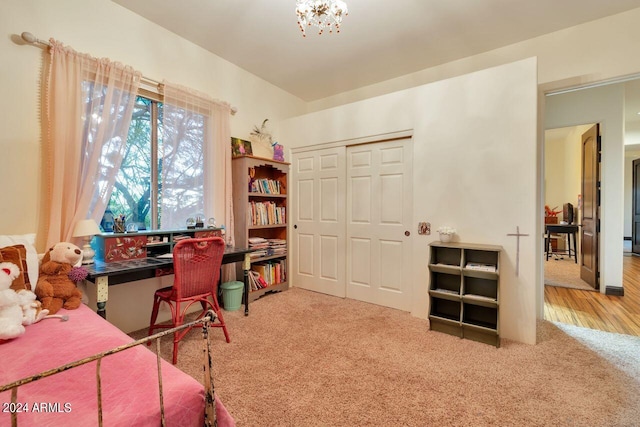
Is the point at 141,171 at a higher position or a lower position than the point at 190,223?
higher

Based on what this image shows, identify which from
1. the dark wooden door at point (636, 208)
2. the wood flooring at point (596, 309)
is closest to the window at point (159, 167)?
the wood flooring at point (596, 309)

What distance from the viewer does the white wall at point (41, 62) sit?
1.93m

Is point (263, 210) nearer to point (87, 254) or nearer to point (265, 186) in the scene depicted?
point (265, 186)

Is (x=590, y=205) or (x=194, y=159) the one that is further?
(x=590, y=205)

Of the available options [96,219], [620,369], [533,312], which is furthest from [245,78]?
[620,369]

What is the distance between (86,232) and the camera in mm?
2041

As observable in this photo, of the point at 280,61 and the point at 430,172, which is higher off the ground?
the point at 280,61

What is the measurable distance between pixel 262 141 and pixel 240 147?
0.38 m

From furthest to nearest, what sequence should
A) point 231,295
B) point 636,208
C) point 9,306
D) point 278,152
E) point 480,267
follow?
point 636,208, point 278,152, point 231,295, point 480,267, point 9,306

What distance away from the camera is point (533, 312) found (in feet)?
7.68

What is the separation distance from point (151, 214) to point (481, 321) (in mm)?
3283

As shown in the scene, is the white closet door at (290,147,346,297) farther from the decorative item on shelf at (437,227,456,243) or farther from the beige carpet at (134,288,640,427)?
the decorative item on shelf at (437,227,456,243)

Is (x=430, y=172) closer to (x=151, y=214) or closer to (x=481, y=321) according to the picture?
(x=481, y=321)

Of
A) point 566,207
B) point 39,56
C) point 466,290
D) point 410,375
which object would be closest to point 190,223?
point 39,56
